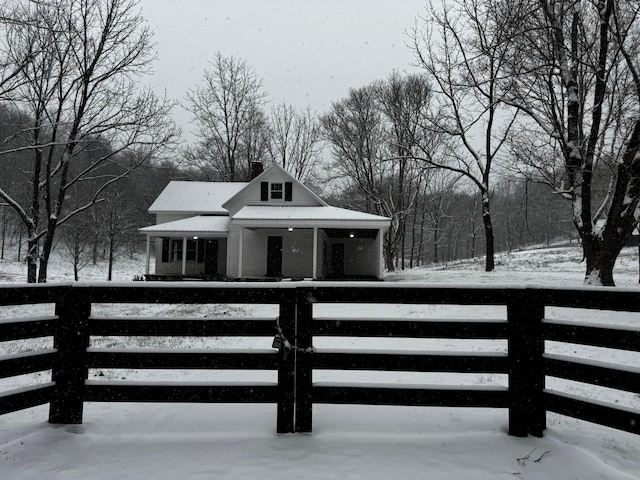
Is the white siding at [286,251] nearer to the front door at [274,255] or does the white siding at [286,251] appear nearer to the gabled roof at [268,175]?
the front door at [274,255]

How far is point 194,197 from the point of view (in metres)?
28.9

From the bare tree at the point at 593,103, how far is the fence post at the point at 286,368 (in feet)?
32.2

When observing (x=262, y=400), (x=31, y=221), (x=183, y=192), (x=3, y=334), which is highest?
(x=183, y=192)

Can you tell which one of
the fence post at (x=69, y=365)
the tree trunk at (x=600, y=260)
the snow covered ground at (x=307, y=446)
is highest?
the tree trunk at (x=600, y=260)

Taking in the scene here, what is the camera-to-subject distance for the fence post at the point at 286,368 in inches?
134

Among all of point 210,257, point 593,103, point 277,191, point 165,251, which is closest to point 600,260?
point 593,103

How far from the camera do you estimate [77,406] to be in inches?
138

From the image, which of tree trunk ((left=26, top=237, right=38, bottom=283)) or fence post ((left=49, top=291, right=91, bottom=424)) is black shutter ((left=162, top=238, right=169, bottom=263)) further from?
fence post ((left=49, top=291, right=91, bottom=424))

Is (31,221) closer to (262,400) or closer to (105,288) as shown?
(105,288)

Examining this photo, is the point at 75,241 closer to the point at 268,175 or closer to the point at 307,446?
the point at 268,175

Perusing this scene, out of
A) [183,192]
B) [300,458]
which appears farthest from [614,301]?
[183,192]

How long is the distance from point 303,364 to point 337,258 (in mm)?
22677

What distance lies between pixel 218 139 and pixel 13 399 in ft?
126

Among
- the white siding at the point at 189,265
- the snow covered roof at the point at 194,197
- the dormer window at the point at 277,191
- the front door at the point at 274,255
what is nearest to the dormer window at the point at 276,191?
the dormer window at the point at 277,191
